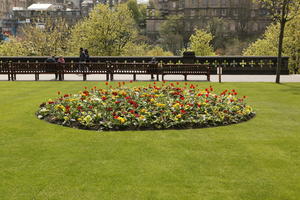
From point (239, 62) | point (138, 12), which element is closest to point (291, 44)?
point (239, 62)

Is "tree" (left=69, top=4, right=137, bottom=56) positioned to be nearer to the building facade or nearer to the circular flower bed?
the circular flower bed

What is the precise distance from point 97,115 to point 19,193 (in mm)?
4407

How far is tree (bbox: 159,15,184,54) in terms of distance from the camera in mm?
109688

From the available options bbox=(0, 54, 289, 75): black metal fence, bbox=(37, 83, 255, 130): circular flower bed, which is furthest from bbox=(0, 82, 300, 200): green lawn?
bbox=(0, 54, 289, 75): black metal fence

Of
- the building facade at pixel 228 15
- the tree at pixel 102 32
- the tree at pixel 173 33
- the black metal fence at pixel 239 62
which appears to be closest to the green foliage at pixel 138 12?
the building facade at pixel 228 15

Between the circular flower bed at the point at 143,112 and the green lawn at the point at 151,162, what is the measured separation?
422 millimetres

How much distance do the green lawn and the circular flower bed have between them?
422 mm

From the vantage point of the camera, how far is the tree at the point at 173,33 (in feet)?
360

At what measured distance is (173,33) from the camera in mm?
117500

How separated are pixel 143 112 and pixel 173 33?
110 meters

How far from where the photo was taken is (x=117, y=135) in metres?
8.73

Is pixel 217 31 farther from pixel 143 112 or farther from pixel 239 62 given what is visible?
pixel 143 112

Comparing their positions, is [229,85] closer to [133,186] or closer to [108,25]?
[133,186]

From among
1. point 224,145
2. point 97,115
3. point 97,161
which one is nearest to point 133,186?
point 97,161
